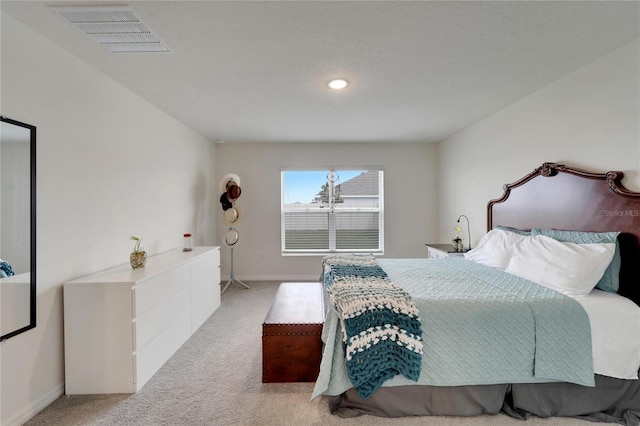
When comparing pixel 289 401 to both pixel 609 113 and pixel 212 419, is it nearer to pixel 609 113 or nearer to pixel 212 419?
pixel 212 419

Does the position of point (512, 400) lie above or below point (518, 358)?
below

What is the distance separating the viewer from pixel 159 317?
2387mm

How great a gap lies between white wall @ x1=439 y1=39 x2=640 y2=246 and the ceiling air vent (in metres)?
3.26

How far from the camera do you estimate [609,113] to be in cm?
217

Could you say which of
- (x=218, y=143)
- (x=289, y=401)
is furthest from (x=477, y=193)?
(x=218, y=143)

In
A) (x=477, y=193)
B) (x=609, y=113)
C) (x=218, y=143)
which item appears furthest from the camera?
(x=218, y=143)

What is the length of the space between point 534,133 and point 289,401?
326 cm

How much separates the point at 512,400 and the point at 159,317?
2619 millimetres

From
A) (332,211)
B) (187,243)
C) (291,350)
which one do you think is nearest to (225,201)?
(187,243)

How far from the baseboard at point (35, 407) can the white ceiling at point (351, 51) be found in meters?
2.39

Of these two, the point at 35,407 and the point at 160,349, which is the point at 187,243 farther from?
the point at 35,407

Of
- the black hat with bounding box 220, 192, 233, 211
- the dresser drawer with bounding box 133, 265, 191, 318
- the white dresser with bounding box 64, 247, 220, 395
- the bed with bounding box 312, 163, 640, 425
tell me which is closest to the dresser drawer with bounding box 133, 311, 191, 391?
the white dresser with bounding box 64, 247, 220, 395

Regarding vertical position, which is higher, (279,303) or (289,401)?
(279,303)

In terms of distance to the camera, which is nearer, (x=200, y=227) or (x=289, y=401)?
(x=289, y=401)
